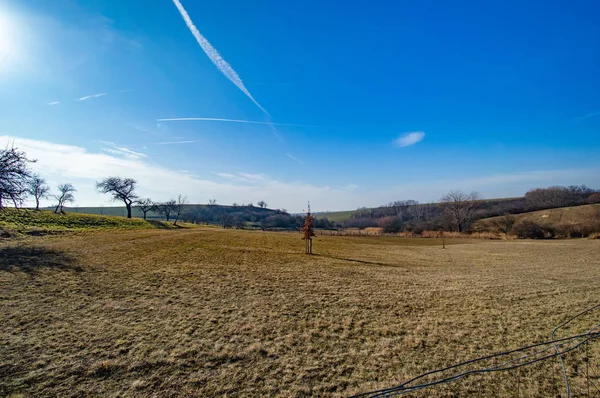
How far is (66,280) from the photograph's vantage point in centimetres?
1282

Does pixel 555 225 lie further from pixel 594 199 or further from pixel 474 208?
pixel 594 199

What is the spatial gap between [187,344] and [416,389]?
19.9ft

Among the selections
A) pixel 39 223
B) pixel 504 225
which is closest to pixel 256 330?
pixel 39 223

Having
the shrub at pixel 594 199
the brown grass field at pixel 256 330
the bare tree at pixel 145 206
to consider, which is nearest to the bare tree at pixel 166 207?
the bare tree at pixel 145 206

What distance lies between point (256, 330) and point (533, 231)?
3152 inches

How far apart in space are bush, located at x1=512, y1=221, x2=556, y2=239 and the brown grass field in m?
60.4

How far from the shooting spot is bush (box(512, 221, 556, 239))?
199 feet

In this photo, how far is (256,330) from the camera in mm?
8430

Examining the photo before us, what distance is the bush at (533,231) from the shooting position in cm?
6069

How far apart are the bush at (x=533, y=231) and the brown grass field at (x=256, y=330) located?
6041 centimetres

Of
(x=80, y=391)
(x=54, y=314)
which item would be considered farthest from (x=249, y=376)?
(x=54, y=314)

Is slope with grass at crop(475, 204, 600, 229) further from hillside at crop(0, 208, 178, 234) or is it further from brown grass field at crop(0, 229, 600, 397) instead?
hillside at crop(0, 208, 178, 234)

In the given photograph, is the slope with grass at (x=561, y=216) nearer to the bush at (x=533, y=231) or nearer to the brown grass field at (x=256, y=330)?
the bush at (x=533, y=231)

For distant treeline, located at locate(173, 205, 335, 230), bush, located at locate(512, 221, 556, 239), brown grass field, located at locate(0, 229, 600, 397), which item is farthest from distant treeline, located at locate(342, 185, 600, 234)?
brown grass field, located at locate(0, 229, 600, 397)
